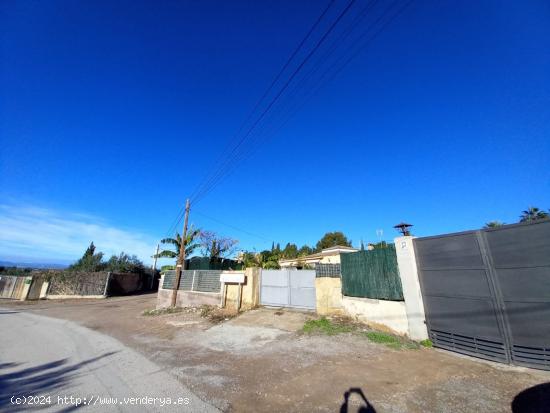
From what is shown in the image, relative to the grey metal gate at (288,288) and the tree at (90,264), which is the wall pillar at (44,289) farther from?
the grey metal gate at (288,288)

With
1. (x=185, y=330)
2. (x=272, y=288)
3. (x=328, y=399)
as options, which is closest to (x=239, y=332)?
(x=185, y=330)

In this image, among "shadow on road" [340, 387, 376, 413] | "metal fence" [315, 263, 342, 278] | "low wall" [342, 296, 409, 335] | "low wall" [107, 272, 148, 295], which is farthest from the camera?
"low wall" [107, 272, 148, 295]

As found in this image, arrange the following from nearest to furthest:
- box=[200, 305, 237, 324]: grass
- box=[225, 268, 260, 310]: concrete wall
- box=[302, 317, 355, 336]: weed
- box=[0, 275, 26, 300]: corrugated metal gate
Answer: box=[302, 317, 355, 336]: weed → box=[200, 305, 237, 324]: grass → box=[225, 268, 260, 310]: concrete wall → box=[0, 275, 26, 300]: corrugated metal gate

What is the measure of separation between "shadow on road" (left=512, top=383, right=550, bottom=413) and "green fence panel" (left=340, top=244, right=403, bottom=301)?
3.65 metres

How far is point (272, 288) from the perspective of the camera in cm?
1349

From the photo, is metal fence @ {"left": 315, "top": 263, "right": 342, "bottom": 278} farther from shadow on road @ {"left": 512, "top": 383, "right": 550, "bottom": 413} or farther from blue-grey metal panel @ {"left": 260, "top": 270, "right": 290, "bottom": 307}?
shadow on road @ {"left": 512, "top": 383, "right": 550, "bottom": 413}

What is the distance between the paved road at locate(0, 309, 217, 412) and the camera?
4.43 meters

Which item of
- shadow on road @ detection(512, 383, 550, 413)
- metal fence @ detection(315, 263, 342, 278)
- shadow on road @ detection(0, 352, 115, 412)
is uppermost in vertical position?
metal fence @ detection(315, 263, 342, 278)

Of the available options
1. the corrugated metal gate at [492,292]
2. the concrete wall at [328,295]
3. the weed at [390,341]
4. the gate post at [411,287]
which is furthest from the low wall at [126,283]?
the corrugated metal gate at [492,292]

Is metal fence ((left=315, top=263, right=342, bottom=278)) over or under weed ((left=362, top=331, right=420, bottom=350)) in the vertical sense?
over

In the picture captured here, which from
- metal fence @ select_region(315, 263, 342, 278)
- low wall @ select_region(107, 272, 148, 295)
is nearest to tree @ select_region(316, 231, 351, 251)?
low wall @ select_region(107, 272, 148, 295)

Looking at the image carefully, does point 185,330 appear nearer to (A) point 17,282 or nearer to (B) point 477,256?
(B) point 477,256

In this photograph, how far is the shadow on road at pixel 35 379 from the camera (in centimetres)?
488

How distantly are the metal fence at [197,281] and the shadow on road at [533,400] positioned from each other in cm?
1316
